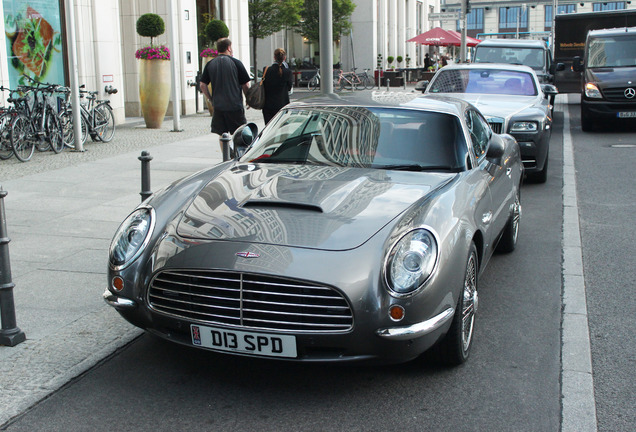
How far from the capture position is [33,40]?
15430 mm

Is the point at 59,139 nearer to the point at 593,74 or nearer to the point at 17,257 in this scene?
the point at 17,257

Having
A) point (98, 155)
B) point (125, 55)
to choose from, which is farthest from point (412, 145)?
point (125, 55)

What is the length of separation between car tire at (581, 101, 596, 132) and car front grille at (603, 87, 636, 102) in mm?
520

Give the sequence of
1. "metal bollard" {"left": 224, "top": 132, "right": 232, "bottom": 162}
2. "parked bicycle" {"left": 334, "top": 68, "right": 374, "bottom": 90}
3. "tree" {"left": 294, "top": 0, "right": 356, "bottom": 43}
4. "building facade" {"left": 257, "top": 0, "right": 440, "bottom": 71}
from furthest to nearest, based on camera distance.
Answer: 1. "building facade" {"left": 257, "top": 0, "right": 440, "bottom": 71}
2. "tree" {"left": 294, "top": 0, "right": 356, "bottom": 43}
3. "parked bicycle" {"left": 334, "top": 68, "right": 374, "bottom": 90}
4. "metal bollard" {"left": 224, "top": 132, "right": 232, "bottom": 162}

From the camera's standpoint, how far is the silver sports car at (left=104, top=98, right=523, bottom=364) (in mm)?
3691

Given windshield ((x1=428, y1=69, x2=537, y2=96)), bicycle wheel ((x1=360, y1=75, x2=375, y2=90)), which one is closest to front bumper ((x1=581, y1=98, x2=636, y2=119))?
windshield ((x1=428, y1=69, x2=537, y2=96))

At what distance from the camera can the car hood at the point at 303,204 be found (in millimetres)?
3941

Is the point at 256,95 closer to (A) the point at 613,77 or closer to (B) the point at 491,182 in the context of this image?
(B) the point at 491,182

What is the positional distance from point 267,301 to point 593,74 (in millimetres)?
15583

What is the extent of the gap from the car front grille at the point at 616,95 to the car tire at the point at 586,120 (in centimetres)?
52

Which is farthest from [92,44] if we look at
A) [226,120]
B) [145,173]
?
[145,173]

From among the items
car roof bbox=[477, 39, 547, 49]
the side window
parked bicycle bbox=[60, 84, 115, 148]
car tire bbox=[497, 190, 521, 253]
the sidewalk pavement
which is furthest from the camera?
car roof bbox=[477, 39, 547, 49]

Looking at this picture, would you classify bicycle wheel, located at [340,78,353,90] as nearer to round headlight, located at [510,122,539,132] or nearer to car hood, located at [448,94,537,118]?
car hood, located at [448,94,537,118]

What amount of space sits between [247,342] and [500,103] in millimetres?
8015
